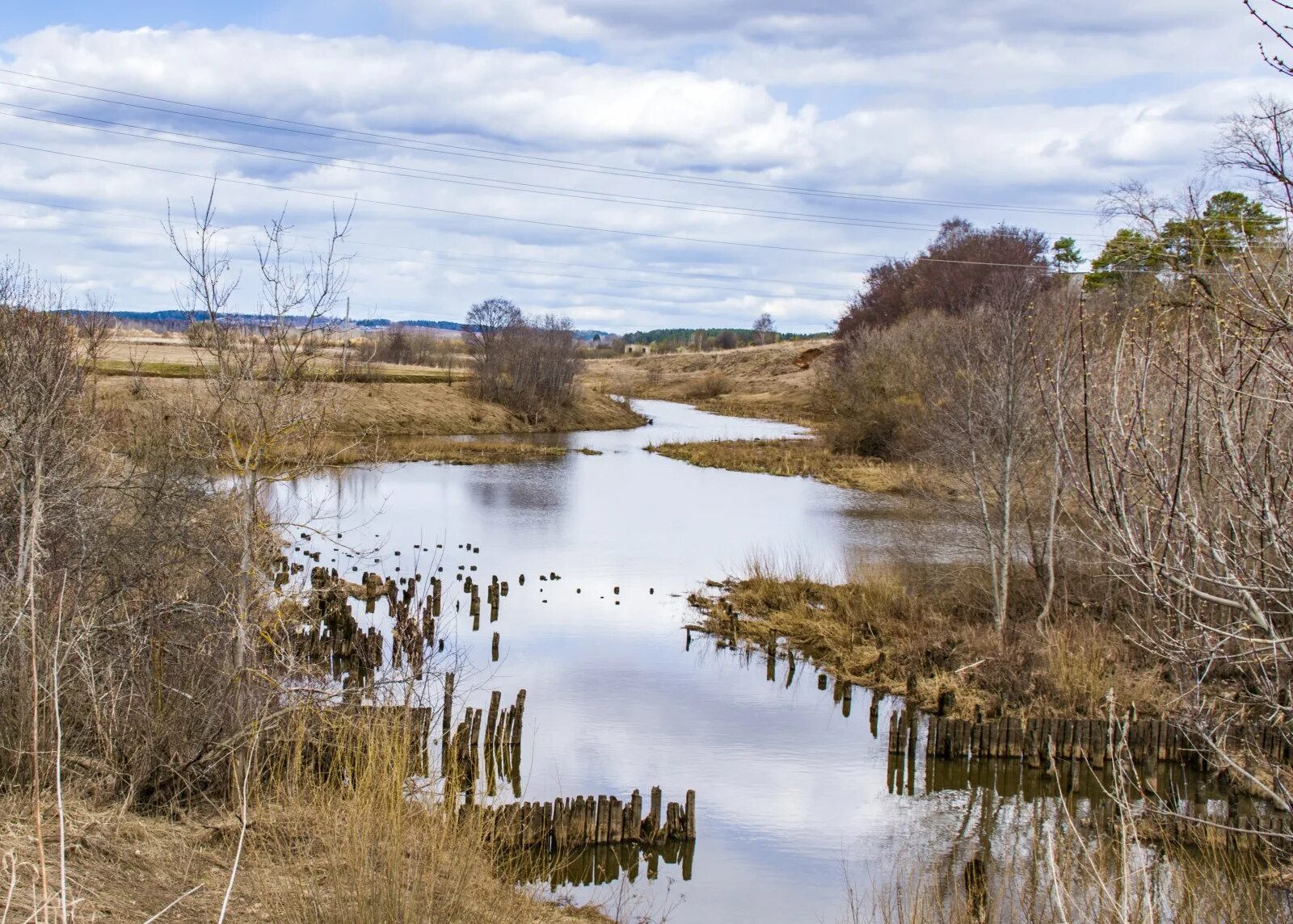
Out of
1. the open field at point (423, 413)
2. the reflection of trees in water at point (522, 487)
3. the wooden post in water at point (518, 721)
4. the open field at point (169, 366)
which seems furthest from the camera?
the open field at point (423, 413)

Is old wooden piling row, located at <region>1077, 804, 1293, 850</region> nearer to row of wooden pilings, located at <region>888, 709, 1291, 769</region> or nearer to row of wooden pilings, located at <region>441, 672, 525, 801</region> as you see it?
row of wooden pilings, located at <region>888, 709, 1291, 769</region>

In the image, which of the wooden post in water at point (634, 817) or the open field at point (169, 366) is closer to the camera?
the wooden post in water at point (634, 817)

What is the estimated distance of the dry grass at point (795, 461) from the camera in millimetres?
42938

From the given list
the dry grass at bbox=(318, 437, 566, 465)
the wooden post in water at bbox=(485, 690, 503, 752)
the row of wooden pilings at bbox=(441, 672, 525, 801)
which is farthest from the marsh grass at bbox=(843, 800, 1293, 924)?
the dry grass at bbox=(318, 437, 566, 465)

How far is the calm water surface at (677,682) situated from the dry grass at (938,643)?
90cm

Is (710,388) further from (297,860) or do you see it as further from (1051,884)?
(297,860)

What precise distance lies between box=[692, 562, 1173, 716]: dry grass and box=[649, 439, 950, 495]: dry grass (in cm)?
1653

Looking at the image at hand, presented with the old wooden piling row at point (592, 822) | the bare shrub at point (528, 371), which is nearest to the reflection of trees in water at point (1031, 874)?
the old wooden piling row at point (592, 822)

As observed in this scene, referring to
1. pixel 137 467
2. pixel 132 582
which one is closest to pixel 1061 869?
pixel 132 582

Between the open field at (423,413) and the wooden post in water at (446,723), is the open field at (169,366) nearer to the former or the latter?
the open field at (423,413)

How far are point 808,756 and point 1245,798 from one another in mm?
5212

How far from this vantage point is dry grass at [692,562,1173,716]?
16453 millimetres

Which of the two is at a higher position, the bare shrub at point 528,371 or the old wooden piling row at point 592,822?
the bare shrub at point 528,371

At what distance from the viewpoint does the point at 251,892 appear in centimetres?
802
